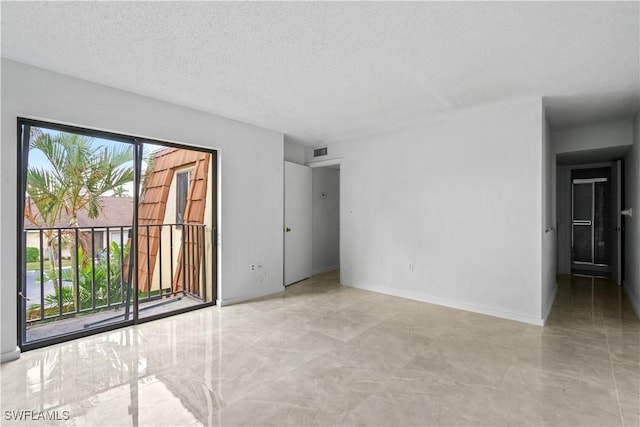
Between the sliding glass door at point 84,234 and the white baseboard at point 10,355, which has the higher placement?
Result: the sliding glass door at point 84,234

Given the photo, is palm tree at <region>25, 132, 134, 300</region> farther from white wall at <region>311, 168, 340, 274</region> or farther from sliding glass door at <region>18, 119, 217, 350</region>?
white wall at <region>311, 168, 340, 274</region>

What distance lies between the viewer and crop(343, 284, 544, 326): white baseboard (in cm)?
351

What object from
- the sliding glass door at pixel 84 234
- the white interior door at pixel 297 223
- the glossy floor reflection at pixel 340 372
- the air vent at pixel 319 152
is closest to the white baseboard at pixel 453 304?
the glossy floor reflection at pixel 340 372

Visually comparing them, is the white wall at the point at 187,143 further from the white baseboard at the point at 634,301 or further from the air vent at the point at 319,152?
the white baseboard at the point at 634,301

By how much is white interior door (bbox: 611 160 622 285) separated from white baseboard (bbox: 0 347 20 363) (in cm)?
797

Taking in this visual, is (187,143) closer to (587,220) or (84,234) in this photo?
(84,234)

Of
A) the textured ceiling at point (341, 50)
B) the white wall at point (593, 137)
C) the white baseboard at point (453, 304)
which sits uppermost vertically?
the textured ceiling at point (341, 50)

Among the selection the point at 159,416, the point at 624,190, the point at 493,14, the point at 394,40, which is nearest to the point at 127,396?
the point at 159,416

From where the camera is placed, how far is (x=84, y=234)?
140 inches

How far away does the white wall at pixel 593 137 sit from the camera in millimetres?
4188

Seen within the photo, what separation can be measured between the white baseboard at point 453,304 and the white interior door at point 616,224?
316 cm

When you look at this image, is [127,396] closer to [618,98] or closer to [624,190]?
[618,98]
